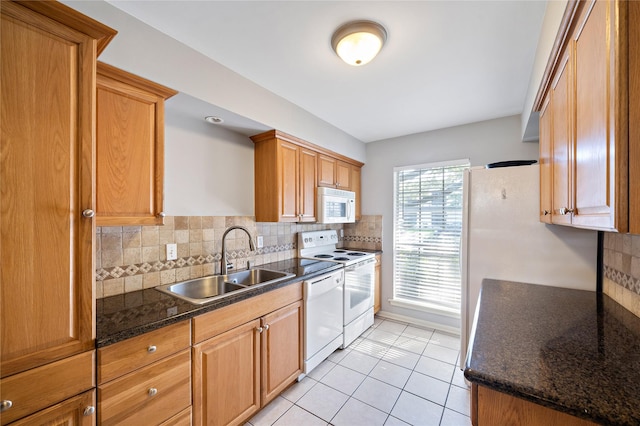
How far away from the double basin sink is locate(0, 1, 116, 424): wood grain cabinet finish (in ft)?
2.25

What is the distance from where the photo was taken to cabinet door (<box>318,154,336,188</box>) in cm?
291

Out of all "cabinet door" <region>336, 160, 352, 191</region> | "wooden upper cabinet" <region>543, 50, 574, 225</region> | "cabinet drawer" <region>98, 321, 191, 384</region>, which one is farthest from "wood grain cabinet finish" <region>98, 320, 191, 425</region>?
"cabinet door" <region>336, 160, 352, 191</region>

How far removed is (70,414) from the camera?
991 mm

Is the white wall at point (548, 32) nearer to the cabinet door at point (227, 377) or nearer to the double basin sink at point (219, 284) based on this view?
the double basin sink at point (219, 284)

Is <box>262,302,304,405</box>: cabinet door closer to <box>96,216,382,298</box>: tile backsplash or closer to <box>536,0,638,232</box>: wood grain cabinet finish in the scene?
<box>96,216,382,298</box>: tile backsplash

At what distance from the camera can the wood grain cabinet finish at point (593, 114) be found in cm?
65

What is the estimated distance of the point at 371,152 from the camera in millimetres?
3676

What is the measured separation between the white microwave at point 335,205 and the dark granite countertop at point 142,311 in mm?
1106

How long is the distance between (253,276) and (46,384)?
57.5 inches

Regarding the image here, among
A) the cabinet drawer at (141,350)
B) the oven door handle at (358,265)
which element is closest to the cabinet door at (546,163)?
the oven door handle at (358,265)

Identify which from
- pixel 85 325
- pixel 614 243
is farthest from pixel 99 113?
pixel 614 243

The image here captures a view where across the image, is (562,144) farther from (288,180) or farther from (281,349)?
(281,349)

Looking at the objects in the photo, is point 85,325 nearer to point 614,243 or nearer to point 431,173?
point 614,243

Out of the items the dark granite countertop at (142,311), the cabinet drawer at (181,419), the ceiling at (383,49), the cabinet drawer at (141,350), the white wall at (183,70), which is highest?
the ceiling at (383,49)
